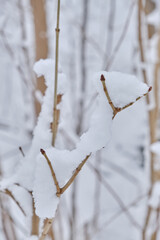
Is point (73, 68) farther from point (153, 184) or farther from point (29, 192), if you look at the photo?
point (29, 192)

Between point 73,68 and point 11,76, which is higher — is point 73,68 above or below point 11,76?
below

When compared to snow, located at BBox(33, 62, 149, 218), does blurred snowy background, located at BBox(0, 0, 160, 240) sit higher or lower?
higher

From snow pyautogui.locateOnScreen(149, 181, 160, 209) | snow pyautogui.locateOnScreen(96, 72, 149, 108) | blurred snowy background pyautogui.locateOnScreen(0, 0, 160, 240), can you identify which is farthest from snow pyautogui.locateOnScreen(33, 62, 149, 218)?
blurred snowy background pyautogui.locateOnScreen(0, 0, 160, 240)

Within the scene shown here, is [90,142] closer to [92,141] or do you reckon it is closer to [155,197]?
[92,141]

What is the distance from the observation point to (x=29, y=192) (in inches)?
17.2

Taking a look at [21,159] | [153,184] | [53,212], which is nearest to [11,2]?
[153,184]

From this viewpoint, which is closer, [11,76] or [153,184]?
[153,184]

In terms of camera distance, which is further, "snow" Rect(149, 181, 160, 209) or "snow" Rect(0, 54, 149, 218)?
"snow" Rect(149, 181, 160, 209)

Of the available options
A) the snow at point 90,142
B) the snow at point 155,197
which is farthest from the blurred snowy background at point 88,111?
the snow at point 90,142

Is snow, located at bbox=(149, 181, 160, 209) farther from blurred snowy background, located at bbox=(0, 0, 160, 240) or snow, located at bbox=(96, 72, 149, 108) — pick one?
snow, located at bbox=(96, 72, 149, 108)

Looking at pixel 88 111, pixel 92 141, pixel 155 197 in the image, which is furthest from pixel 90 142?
pixel 88 111

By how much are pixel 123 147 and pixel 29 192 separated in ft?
7.57

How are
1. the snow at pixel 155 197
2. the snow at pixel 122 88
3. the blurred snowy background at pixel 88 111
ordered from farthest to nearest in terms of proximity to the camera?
the blurred snowy background at pixel 88 111 < the snow at pixel 155 197 < the snow at pixel 122 88

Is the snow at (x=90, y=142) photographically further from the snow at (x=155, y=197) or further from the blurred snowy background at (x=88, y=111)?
the blurred snowy background at (x=88, y=111)
